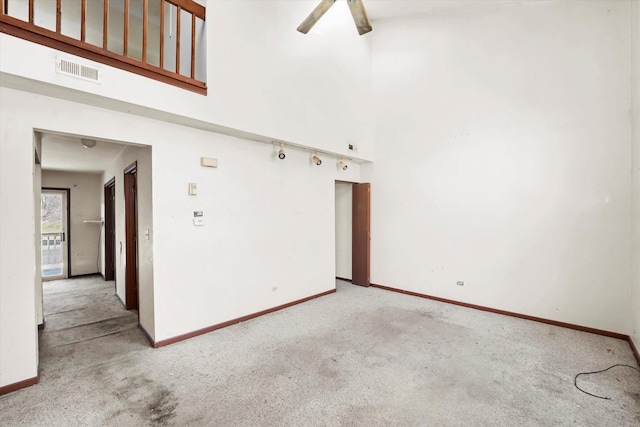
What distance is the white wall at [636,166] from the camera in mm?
2842

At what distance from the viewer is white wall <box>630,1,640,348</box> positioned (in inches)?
112

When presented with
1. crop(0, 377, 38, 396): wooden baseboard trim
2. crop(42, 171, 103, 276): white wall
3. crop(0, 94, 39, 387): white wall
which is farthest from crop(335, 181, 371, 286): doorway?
crop(42, 171, 103, 276): white wall

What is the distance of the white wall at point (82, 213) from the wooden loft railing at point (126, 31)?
3.46 m

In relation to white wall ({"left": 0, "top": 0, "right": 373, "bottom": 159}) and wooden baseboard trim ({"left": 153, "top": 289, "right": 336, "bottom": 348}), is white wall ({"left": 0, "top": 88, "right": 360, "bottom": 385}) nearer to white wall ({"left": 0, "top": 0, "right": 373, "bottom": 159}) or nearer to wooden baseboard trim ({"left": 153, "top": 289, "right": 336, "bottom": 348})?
wooden baseboard trim ({"left": 153, "top": 289, "right": 336, "bottom": 348})

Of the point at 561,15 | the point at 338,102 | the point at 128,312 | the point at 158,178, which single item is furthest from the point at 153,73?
the point at 561,15

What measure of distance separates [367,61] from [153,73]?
146 inches

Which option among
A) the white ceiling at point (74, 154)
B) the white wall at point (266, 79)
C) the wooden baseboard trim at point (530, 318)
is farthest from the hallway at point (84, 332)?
the wooden baseboard trim at point (530, 318)

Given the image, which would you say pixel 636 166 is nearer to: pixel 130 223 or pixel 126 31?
pixel 126 31

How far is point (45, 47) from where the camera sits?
2064 millimetres

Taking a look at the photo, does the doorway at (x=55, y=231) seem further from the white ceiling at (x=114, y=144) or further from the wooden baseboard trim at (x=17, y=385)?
the wooden baseboard trim at (x=17, y=385)

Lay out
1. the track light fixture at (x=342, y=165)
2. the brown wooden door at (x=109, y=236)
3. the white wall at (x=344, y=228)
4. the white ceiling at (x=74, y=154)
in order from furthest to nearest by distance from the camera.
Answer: the brown wooden door at (x=109, y=236) < the white wall at (x=344, y=228) < the track light fixture at (x=342, y=165) < the white ceiling at (x=74, y=154)

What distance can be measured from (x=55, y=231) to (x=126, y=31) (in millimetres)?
6085

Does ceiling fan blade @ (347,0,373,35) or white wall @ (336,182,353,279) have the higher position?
ceiling fan blade @ (347,0,373,35)

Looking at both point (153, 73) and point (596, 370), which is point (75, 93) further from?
point (596, 370)
